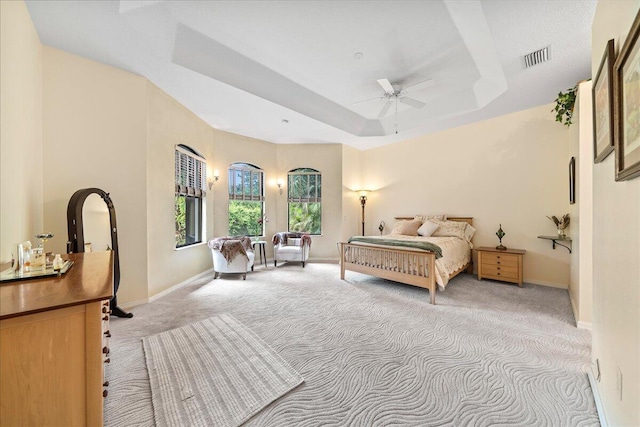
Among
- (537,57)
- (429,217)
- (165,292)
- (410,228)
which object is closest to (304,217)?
(410,228)

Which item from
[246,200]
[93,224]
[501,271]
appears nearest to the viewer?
[93,224]

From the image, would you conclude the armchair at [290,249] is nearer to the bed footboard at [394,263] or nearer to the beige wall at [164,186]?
the bed footboard at [394,263]

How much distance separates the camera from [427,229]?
4.98m

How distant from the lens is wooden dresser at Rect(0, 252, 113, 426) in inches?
36.2

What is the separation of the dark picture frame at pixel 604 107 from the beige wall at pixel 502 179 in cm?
303

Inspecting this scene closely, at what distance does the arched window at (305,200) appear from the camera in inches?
260

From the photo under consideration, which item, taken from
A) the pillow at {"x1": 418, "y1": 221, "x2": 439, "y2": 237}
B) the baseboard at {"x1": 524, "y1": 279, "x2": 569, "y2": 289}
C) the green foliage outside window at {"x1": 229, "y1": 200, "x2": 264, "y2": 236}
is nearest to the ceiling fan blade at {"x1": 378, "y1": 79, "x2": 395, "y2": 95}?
the pillow at {"x1": 418, "y1": 221, "x2": 439, "y2": 237}

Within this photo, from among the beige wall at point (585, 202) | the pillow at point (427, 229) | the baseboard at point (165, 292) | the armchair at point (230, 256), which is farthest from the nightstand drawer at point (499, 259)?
the baseboard at point (165, 292)

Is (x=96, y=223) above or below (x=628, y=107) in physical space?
below

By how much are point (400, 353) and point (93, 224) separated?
3.50 m

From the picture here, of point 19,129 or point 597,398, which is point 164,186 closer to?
→ point 19,129

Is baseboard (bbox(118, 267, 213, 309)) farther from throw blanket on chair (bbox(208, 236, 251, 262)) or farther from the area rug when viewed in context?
the area rug

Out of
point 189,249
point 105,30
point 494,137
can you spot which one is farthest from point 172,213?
point 494,137

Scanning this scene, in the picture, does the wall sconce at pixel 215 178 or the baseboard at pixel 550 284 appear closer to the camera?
the baseboard at pixel 550 284
